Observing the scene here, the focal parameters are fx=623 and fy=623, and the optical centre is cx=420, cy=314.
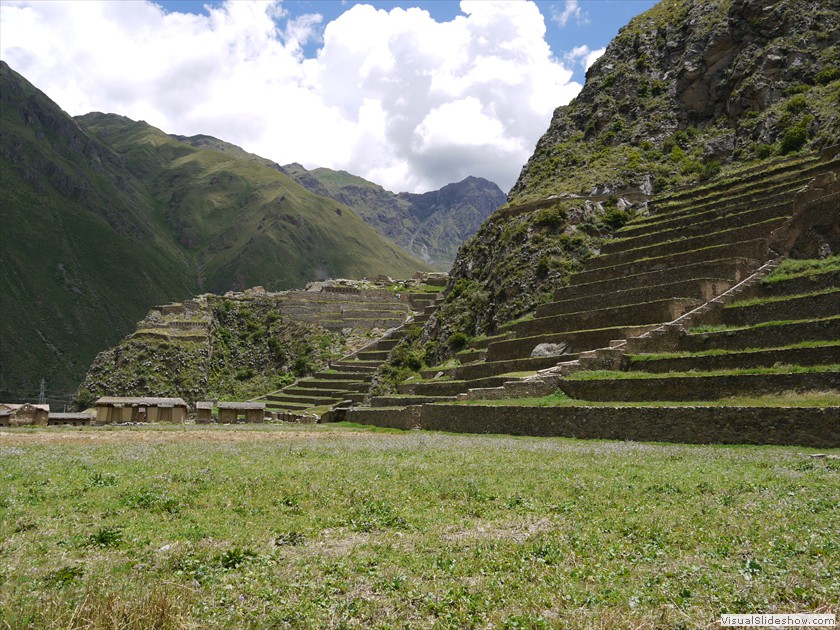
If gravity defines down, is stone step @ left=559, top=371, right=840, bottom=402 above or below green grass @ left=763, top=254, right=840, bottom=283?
below

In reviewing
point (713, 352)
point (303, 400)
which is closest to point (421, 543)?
point (713, 352)

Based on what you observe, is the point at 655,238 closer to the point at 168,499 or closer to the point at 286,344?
the point at 168,499

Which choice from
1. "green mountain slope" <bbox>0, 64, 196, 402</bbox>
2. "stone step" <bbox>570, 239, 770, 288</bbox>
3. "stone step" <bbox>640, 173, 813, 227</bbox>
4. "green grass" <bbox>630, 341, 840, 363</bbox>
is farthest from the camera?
"green mountain slope" <bbox>0, 64, 196, 402</bbox>

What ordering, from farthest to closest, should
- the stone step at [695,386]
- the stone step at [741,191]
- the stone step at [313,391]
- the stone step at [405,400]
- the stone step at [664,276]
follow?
1. the stone step at [313,391]
2. the stone step at [405,400]
3. the stone step at [741,191]
4. the stone step at [664,276]
5. the stone step at [695,386]

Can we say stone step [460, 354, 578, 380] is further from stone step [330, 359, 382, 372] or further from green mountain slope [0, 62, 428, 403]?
green mountain slope [0, 62, 428, 403]

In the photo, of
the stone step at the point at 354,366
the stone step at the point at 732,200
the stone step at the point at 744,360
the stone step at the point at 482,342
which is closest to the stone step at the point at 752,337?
the stone step at the point at 744,360

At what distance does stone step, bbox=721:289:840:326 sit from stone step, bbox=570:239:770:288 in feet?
16.2

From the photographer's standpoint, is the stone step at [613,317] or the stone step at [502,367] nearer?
the stone step at [613,317]

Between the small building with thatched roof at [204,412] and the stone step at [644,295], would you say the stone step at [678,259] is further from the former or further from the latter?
the small building with thatched roof at [204,412]

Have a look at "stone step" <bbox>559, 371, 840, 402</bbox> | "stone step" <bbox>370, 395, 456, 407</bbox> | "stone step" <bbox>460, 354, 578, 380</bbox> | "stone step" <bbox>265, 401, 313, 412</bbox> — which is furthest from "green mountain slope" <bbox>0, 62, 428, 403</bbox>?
"stone step" <bbox>559, 371, 840, 402</bbox>

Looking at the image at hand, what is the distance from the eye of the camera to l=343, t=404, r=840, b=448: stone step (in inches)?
672

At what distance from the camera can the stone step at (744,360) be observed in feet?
65.5

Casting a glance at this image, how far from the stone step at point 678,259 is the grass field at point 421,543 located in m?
17.6

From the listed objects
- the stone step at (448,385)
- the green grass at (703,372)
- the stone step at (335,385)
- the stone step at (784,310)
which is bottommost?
the stone step at (335,385)
